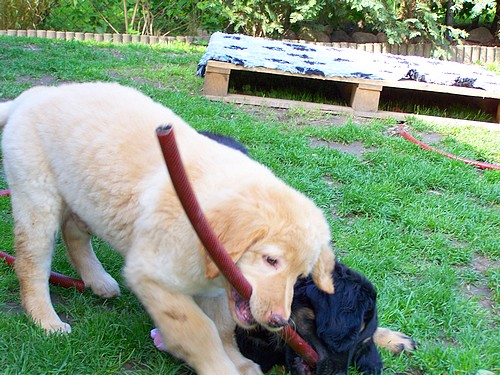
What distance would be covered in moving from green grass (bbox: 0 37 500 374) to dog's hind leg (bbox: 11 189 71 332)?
0.10m

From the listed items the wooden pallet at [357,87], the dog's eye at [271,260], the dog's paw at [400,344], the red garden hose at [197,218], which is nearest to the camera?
the red garden hose at [197,218]

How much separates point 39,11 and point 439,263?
34.9ft

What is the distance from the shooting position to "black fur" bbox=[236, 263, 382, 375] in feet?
8.81

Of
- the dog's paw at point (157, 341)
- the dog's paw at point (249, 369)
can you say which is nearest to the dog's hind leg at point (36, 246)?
the dog's paw at point (157, 341)

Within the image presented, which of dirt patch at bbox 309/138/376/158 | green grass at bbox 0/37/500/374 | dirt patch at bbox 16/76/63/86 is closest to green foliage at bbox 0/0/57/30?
green grass at bbox 0/37/500/374

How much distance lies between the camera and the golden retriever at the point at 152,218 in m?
2.28

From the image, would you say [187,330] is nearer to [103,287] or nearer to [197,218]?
[197,218]

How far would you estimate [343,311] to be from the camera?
2705 millimetres

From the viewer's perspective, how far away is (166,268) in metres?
2.46

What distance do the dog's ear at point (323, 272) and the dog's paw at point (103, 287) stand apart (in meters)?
1.36

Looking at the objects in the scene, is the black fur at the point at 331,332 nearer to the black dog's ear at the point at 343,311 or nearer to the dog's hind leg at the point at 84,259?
the black dog's ear at the point at 343,311

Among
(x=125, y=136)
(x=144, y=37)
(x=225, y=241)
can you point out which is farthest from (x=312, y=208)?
(x=144, y=37)

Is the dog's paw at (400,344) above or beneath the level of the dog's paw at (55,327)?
beneath

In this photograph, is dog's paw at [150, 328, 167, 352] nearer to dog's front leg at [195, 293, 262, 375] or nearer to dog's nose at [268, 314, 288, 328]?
dog's front leg at [195, 293, 262, 375]
